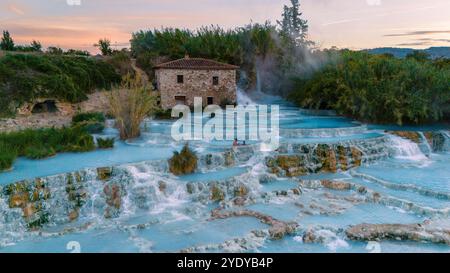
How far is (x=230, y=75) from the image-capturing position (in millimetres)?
22797

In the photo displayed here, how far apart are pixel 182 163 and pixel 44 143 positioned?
204 inches

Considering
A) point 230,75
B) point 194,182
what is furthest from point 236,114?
point 194,182

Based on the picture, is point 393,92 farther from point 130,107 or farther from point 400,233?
point 130,107

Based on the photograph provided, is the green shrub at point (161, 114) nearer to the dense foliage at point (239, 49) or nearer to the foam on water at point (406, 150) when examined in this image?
the dense foliage at point (239, 49)

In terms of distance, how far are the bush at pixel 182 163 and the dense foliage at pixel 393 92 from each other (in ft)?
33.2

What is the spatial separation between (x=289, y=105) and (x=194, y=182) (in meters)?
16.8

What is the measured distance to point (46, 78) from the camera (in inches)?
767

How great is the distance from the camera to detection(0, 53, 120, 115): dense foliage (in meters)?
18.0

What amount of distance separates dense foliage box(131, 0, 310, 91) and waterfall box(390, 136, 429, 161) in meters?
12.7

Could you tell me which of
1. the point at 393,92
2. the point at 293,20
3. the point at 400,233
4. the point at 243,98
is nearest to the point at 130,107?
the point at 400,233

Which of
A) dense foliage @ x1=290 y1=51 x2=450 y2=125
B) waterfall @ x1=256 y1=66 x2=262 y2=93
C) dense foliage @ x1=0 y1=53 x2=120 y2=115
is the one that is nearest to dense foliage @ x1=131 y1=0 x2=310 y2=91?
waterfall @ x1=256 y1=66 x2=262 y2=93

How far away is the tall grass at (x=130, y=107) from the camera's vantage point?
13.8 metres

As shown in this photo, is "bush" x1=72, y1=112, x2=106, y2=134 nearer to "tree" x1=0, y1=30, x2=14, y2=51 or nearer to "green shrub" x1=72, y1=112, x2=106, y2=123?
"green shrub" x1=72, y1=112, x2=106, y2=123

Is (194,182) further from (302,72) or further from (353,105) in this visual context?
(302,72)
